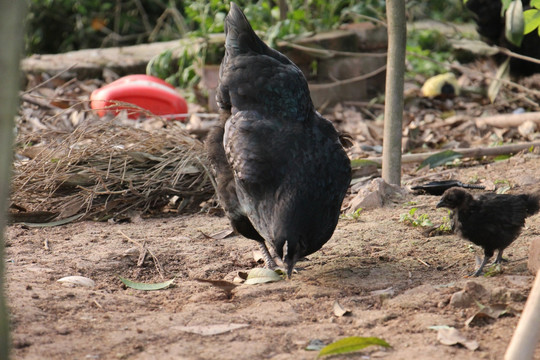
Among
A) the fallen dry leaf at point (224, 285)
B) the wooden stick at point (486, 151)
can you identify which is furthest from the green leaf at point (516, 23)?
the fallen dry leaf at point (224, 285)

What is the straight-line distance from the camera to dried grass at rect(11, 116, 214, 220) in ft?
16.2

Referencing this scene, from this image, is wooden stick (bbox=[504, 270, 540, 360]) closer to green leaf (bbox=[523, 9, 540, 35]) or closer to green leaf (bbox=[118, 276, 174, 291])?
green leaf (bbox=[118, 276, 174, 291])

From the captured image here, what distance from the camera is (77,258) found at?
12.7 feet

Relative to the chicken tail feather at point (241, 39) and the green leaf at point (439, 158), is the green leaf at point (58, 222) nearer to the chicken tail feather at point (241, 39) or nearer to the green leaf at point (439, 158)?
the chicken tail feather at point (241, 39)

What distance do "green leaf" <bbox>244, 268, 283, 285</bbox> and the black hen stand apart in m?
4.82

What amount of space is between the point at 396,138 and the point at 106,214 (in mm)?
2085

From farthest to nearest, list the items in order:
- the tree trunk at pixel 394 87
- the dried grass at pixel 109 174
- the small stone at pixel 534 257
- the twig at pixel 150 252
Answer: the dried grass at pixel 109 174 → the tree trunk at pixel 394 87 → the twig at pixel 150 252 → the small stone at pixel 534 257

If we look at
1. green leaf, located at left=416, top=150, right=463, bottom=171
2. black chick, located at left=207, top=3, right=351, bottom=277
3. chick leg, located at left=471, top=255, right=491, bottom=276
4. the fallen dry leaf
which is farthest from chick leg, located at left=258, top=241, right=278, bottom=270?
green leaf, located at left=416, top=150, right=463, bottom=171

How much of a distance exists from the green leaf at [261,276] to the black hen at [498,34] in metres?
4.82

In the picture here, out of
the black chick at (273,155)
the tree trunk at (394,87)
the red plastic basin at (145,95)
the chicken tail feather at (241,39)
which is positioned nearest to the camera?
the black chick at (273,155)

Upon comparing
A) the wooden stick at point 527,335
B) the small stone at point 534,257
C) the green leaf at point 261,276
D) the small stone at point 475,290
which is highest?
the wooden stick at point 527,335

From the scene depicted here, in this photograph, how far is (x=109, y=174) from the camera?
5.02m

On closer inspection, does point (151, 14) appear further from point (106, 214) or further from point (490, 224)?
point (490, 224)

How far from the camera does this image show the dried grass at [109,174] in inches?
194
